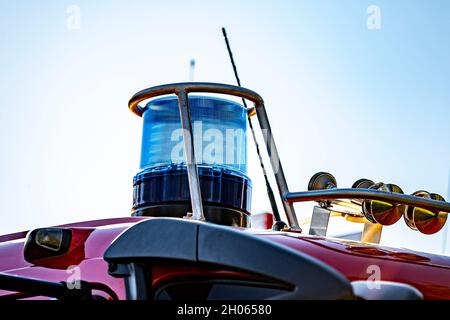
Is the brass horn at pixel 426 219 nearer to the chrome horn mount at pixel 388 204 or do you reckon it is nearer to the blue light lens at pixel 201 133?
the chrome horn mount at pixel 388 204

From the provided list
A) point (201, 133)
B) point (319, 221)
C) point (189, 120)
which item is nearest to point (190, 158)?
point (189, 120)

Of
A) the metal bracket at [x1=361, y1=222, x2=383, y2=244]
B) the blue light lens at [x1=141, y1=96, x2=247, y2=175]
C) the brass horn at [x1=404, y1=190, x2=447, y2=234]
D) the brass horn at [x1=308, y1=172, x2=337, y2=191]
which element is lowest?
the metal bracket at [x1=361, y1=222, x2=383, y2=244]

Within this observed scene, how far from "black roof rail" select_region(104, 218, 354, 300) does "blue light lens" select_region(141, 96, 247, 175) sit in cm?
123

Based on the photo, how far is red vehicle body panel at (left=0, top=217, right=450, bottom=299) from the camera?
6.63 feet

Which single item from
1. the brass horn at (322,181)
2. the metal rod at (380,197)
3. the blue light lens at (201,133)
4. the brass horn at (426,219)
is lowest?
the brass horn at (426,219)

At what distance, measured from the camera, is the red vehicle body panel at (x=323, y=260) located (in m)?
2.02

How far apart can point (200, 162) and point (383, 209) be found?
613 mm

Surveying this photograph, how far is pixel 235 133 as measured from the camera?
124 inches

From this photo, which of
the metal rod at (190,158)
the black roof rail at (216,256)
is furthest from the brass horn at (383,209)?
the black roof rail at (216,256)

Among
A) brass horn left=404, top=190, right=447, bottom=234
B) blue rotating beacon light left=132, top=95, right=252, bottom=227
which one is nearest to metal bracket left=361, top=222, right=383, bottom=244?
brass horn left=404, top=190, right=447, bottom=234

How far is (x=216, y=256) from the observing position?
149 centimetres

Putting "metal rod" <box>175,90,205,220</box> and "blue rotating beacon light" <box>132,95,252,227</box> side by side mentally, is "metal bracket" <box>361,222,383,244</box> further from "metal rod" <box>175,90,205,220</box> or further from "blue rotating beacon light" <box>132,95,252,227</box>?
"metal rod" <box>175,90,205,220</box>

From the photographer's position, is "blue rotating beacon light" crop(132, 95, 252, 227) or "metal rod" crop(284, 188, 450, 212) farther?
"blue rotating beacon light" crop(132, 95, 252, 227)
